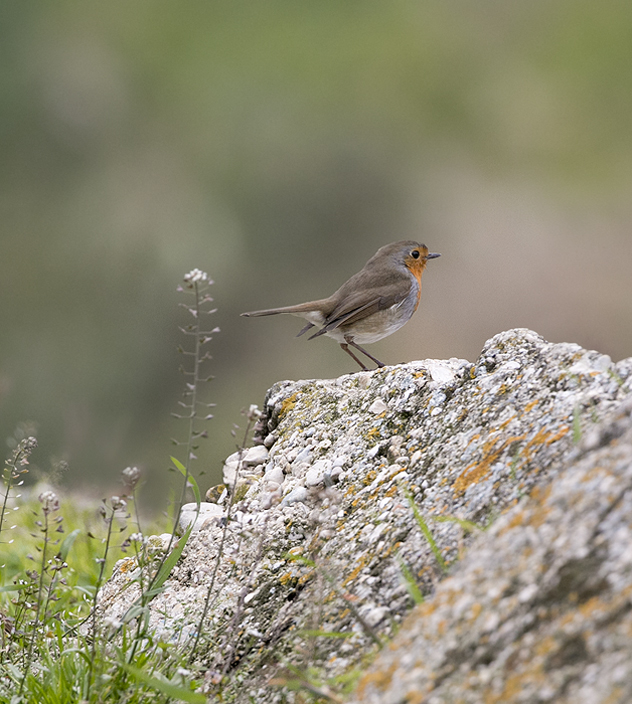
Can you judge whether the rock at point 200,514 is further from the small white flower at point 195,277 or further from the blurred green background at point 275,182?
the blurred green background at point 275,182

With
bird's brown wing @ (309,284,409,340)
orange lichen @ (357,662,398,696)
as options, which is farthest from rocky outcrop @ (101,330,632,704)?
bird's brown wing @ (309,284,409,340)

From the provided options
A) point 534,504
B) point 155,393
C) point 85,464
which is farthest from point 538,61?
point 534,504

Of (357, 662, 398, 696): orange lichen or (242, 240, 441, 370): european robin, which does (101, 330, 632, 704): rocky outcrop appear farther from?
(242, 240, 441, 370): european robin

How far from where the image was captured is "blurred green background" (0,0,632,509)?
12.5m

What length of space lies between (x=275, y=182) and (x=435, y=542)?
1353cm

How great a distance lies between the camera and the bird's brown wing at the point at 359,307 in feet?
18.3

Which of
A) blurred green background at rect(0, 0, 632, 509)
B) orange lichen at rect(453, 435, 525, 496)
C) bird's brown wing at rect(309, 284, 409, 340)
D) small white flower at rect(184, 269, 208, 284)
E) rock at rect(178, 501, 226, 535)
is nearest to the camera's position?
orange lichen at rect(453, 435, 525, 496)

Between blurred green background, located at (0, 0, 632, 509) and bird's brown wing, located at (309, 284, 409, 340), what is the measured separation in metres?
2.78

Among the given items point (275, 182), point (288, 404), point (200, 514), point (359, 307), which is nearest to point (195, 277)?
point (200, 514)

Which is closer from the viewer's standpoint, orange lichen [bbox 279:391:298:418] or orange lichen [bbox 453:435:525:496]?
orange lichen [bbox 453:435:525:496]

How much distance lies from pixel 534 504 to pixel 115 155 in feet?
53.5

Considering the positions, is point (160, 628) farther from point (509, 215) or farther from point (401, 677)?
point (509, 215)

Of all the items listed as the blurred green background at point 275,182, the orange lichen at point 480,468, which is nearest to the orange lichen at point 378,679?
the orange lichen at point 480,468

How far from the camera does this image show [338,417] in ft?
11.6
